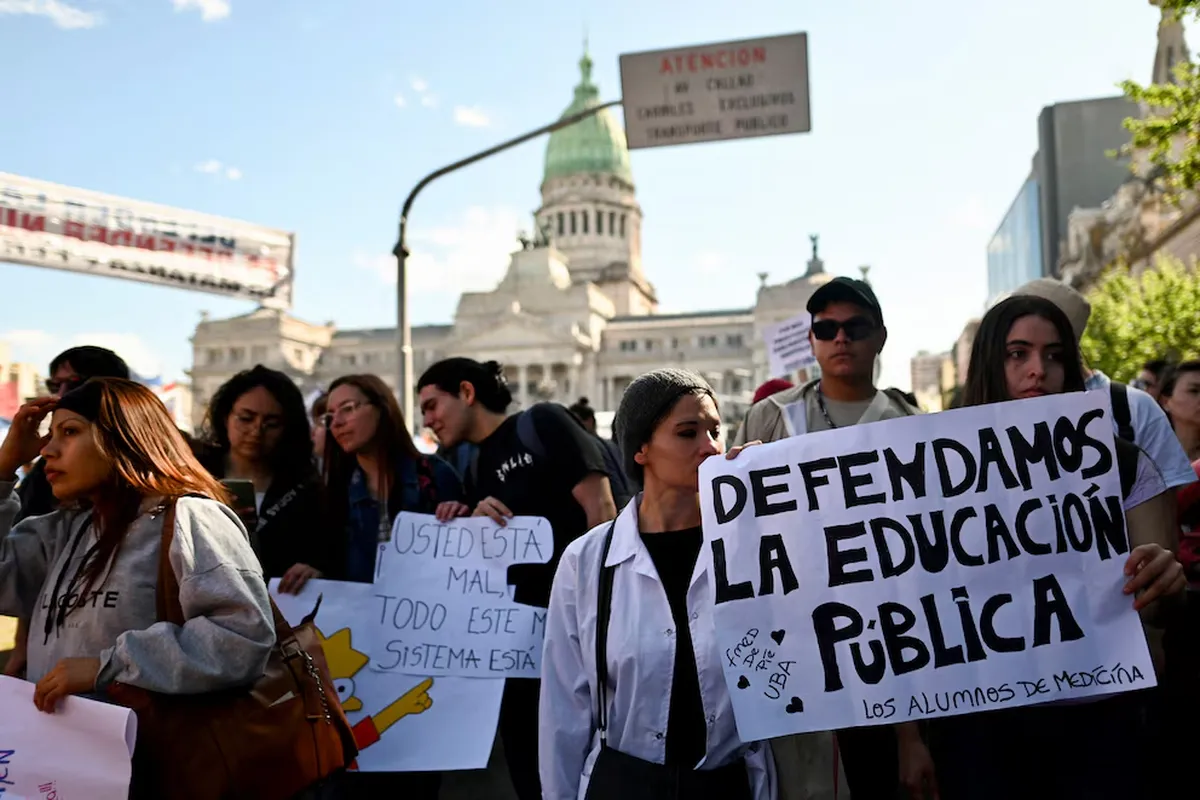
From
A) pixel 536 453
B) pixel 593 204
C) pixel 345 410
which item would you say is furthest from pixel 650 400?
pixel 593 204

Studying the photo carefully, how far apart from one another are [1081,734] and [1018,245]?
87.2m

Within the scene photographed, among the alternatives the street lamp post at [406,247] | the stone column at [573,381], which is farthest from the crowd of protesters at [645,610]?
the stone column at [573,381]

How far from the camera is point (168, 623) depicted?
2.54m

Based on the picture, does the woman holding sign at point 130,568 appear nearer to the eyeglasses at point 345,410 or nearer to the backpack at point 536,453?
the eyeglasses at point 345,410

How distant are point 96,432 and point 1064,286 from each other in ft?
10.1

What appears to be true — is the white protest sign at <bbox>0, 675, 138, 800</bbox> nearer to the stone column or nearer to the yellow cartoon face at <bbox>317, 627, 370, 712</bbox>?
the yellow cartoon face at <bbox>317, 627, 370, 712</bbox>

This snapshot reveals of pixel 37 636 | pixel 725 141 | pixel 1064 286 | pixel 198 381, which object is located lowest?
pixel 37 636

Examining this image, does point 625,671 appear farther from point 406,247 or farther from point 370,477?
point 406,247

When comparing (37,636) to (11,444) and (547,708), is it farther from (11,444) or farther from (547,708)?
(547,708)

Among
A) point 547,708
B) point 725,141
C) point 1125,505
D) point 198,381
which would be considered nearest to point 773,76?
point 725,141

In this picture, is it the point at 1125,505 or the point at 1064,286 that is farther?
the point at 1064,286

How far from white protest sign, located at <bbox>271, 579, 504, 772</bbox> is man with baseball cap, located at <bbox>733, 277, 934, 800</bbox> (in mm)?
1429

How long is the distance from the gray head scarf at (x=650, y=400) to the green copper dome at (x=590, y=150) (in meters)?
99.8

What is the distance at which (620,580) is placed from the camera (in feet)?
8.45
